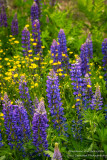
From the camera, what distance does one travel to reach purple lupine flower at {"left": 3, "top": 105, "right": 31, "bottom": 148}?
268 centimetres

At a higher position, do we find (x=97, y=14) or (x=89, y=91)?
(x=97, y=14)

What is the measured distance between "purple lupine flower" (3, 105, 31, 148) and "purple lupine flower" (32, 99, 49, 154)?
28 cm

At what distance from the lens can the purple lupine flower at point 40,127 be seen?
2424 mm

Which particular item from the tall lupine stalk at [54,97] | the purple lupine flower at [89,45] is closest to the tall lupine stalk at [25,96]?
the tall lupine stalk at [54,97]

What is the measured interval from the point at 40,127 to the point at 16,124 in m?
0.46

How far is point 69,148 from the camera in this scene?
9.60 ft

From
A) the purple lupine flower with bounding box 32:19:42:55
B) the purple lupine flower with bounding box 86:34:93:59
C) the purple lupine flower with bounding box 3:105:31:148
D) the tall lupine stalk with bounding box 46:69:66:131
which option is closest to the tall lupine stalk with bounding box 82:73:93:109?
the tall lupine stalk with bounding box 46:69:66:131

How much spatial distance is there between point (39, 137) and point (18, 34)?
433 cm

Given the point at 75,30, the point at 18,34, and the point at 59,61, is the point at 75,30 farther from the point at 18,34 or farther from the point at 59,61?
the point at 59,61

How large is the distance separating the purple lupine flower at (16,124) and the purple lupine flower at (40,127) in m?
0.28

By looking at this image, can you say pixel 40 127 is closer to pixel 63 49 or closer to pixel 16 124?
pixel 16 124

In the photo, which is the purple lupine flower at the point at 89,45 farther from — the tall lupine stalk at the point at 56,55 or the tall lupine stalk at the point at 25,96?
the tall lupine stalk at the point at 25,96

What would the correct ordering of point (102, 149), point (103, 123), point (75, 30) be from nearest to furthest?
point (102, 149)
point (103, 123)
point (75, 30)

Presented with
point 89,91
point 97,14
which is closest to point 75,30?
point 97,14
